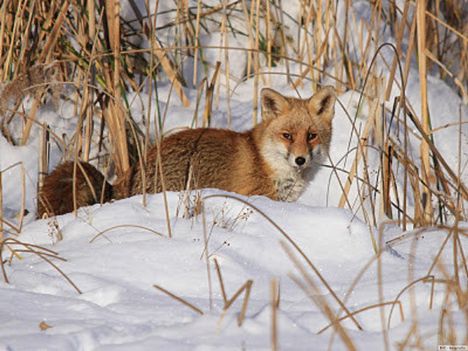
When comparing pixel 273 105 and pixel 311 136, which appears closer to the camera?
pixel 311 136

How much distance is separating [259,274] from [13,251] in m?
1.02

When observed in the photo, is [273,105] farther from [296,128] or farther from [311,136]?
[311,136]

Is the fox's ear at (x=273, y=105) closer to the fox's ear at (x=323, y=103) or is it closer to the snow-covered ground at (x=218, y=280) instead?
the fox's ear at (x=323, y=103)

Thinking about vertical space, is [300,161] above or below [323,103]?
below

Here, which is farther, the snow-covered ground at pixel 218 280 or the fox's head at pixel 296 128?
the fox's head at pixel 296 128

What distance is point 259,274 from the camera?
3.26 meters

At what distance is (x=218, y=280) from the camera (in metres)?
3.17

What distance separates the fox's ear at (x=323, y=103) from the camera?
563 cm

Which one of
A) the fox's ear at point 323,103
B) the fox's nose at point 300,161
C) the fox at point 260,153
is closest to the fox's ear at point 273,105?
the fox at point 260,153

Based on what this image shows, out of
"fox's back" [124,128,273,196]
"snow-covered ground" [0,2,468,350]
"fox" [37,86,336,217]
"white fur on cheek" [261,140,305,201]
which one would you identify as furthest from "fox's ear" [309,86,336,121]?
"snow-covered ground" [0,2,468,350]

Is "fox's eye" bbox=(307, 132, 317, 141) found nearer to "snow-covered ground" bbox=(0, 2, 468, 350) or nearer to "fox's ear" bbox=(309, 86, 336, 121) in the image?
"fox's ear" bbox=(309, 86, 336, 121)

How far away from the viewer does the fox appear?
5375 mm

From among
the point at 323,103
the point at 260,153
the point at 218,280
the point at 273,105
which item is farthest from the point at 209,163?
the point at 218,280

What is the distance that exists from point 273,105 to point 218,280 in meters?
2.77
